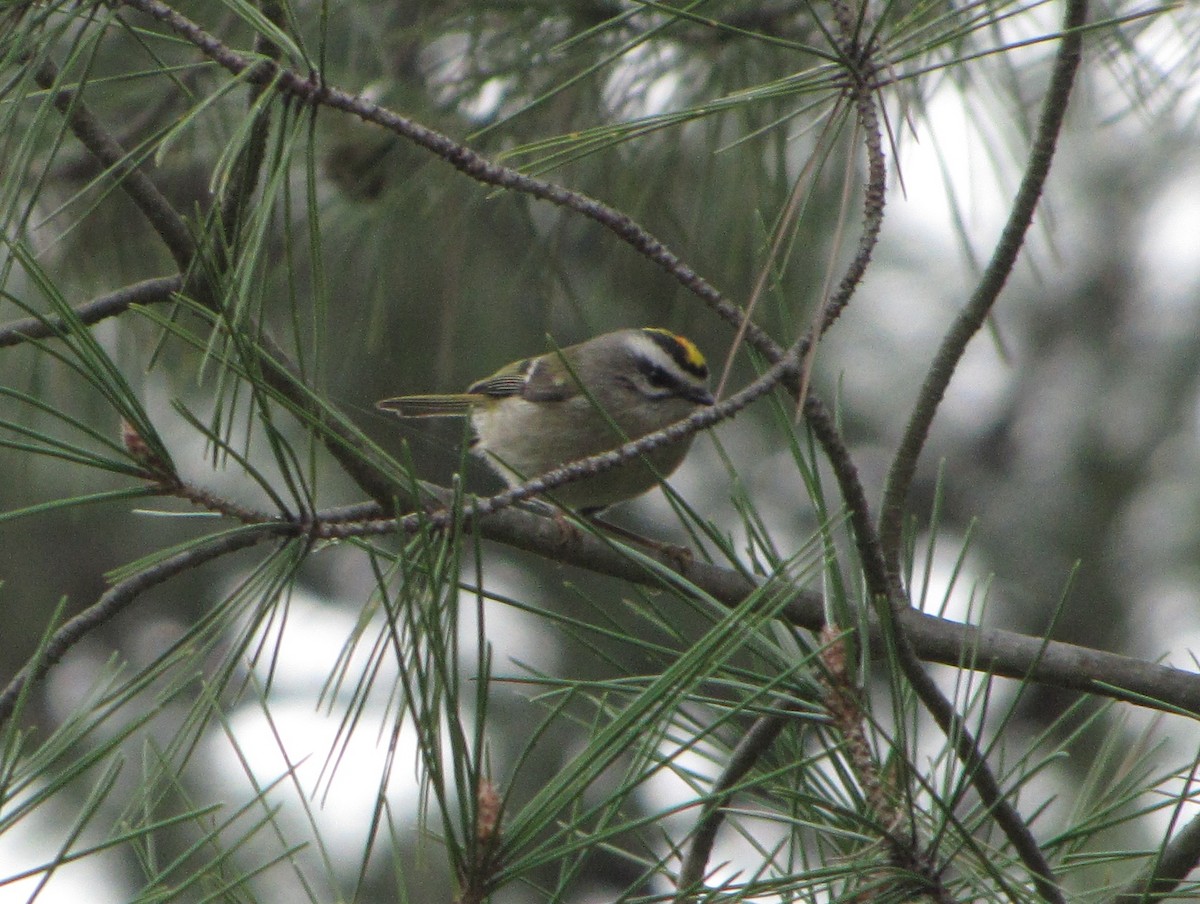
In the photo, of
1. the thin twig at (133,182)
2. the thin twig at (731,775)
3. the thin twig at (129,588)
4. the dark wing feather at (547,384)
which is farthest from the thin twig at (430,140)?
the dark wing feather at (547,384)

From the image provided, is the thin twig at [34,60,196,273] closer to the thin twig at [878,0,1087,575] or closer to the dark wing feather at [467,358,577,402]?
the thin twig at [878,0,1087,575]

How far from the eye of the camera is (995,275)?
1743 mm

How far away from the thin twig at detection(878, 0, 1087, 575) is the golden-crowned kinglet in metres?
1.68

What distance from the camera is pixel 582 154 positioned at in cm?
161

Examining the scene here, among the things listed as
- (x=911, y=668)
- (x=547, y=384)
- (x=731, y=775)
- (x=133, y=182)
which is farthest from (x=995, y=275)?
(x=547, y=384)

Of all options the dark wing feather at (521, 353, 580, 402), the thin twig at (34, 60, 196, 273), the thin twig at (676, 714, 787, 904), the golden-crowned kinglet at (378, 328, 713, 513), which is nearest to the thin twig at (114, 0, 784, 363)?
the thin twig at (34, 60, 196, 273)

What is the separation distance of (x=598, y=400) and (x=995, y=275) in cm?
207

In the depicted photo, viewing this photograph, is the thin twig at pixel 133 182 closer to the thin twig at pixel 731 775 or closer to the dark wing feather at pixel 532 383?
the thin twig at pixel 731 775

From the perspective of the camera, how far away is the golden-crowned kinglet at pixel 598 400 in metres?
3.85

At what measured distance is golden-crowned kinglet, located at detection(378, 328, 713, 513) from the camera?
12.6ft

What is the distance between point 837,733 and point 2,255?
3.51 m

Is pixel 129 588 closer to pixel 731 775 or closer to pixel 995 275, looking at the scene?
pixel 731 775

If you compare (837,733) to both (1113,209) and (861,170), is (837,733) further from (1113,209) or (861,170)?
(1113,209)

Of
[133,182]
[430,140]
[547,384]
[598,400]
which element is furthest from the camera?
[547,384]
